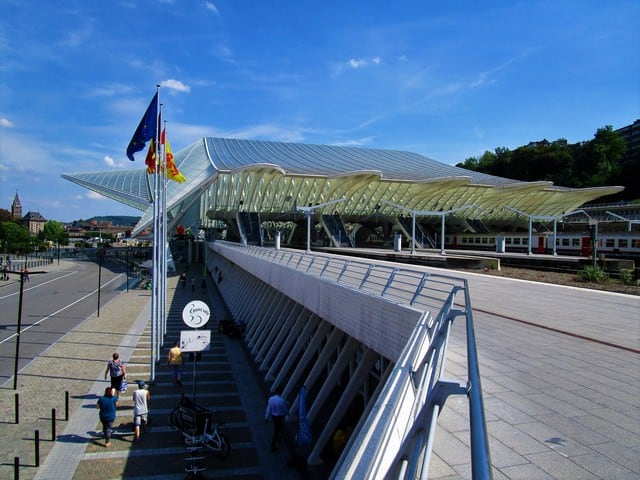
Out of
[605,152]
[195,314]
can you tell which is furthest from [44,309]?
[605,152]

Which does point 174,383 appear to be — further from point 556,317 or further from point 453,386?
point 453,386

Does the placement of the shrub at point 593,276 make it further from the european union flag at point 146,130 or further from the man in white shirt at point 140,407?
the european union flag at point 146,130

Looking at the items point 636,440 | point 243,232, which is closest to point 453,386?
point 636,440

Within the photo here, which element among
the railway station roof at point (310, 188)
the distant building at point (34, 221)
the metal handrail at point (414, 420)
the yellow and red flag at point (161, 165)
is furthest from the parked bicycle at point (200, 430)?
the distant building at point (34, 221)

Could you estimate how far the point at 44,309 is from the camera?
27891 millimetres

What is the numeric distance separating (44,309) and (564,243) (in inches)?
1625

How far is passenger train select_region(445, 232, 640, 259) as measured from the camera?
32.1m

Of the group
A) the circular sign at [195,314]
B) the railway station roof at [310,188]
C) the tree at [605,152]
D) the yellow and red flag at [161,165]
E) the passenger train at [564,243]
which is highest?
the tree at [605,152]

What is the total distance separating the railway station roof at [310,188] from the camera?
5281 centimetres

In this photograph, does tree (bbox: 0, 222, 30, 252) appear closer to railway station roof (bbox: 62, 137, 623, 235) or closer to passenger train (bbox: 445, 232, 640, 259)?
railway station roof (bbox: 62, 137, 623, 235)

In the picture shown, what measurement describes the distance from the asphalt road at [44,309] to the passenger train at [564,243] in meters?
31.0

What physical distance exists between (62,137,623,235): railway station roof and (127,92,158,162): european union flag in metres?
30.2

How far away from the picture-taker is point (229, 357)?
18172 mm

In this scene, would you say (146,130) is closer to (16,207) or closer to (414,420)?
(414,420)
